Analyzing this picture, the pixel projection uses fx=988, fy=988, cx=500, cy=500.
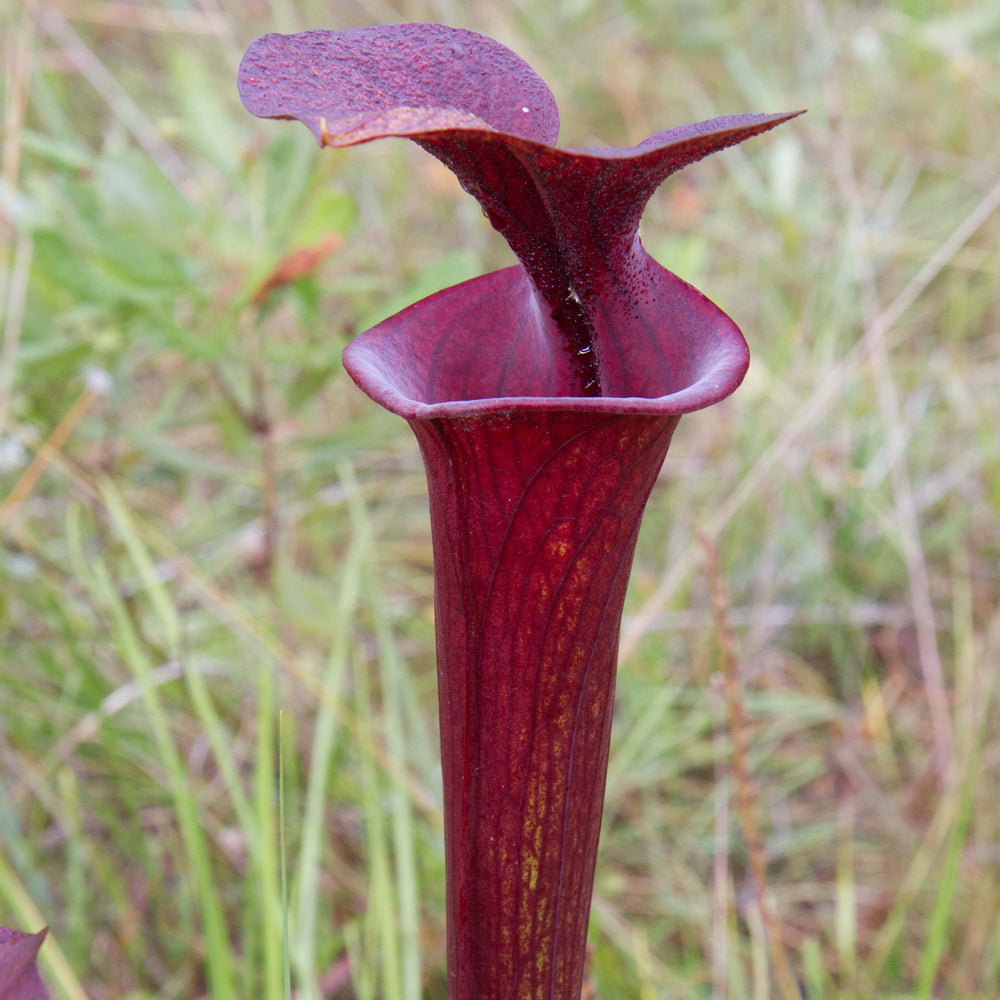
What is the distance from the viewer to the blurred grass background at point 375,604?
4.47ft

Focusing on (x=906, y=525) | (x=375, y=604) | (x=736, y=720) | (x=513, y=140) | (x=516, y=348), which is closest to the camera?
(x=513, y=140)

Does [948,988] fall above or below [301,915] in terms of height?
below

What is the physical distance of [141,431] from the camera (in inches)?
65.8

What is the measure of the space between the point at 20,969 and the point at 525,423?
43 centimetres

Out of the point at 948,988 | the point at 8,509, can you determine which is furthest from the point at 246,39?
the point at 948,988

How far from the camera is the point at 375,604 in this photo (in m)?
1.42

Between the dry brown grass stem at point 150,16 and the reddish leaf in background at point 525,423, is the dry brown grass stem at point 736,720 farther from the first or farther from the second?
the dry brown grass stem at point 150,16

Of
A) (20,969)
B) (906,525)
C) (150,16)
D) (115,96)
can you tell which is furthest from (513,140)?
(150,16)

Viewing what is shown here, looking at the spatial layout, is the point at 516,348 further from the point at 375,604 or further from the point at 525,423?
the point at 375,604

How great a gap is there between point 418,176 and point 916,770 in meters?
2.37

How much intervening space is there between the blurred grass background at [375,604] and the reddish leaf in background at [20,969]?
0.39 metres

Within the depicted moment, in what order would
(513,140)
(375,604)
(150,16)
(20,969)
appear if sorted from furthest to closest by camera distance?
(150,16)
(375,604)
(20,969)
(513,140)

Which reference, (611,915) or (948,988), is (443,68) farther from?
(948,988)

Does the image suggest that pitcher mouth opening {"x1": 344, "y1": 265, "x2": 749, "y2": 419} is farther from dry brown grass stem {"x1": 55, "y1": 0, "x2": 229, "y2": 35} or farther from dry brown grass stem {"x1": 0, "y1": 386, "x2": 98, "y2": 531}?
dry brown grass stem {"x1": 55, "y1": 0, "x2": 229, "y2": 35}
